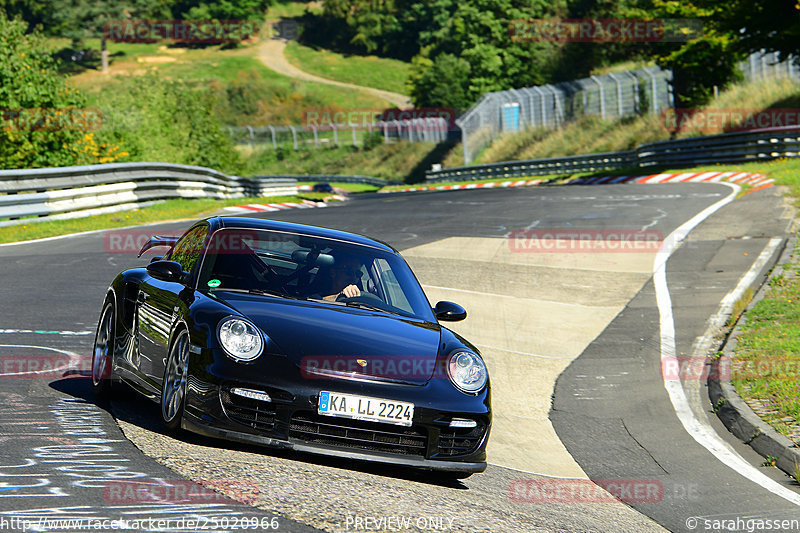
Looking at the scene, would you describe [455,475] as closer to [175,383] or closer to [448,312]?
[448,312]

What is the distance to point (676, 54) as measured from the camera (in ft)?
142

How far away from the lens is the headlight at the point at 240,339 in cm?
583

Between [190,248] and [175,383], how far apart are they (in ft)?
4.96

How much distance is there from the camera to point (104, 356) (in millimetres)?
7578

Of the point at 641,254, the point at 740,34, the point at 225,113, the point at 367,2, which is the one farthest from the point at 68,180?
the point at 367,2

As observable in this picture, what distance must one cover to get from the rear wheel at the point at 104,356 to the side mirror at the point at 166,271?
Answer: 111cm

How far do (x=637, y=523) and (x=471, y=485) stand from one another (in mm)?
1053

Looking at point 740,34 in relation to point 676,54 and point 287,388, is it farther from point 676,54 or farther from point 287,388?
point 287,388

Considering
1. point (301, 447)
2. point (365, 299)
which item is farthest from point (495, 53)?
point (301, 447)

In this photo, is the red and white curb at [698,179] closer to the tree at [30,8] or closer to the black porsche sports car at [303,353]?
the black porsche sports car at [303,353]

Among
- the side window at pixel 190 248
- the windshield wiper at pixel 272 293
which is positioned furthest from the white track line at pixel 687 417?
the side window at pixel 190 248

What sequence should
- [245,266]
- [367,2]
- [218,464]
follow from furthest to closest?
[367,2]
[245,266]
[218,464]

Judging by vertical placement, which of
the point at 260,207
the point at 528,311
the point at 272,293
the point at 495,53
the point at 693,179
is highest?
the point at 495,53

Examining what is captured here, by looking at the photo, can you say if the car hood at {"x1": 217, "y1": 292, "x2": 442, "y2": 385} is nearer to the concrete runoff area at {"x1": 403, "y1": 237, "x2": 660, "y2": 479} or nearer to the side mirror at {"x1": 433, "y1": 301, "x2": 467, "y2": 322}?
the side mirror at {"x1": 433, "y1": 301, "x2": 467, "y2": 322}
